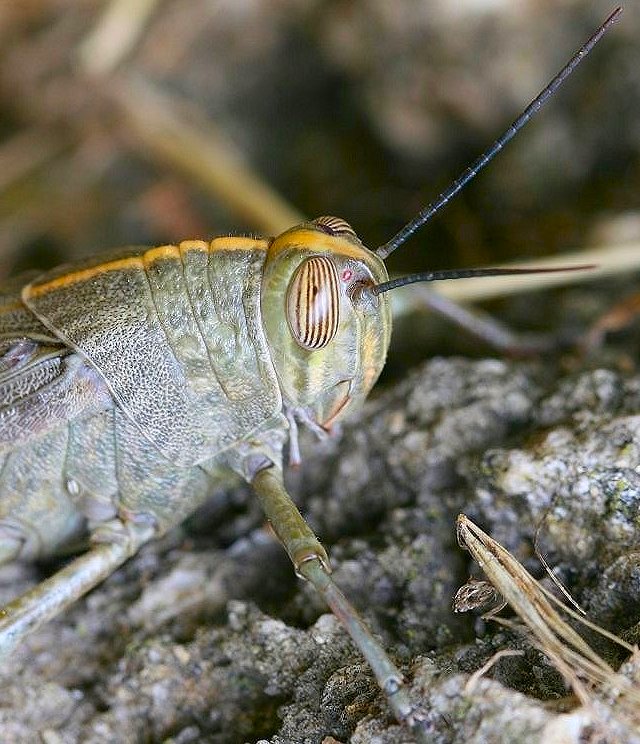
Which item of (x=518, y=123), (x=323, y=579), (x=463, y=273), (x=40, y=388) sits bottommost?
(x=323, y=579)

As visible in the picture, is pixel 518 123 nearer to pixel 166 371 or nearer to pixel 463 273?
pixel 463 273

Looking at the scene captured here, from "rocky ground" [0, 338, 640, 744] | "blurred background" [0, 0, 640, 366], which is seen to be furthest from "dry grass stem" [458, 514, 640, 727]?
Answer: "blurred background" [0, 0, 640, 366]

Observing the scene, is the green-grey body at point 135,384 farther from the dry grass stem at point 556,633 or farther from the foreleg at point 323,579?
the dry grass stem at point 556,633

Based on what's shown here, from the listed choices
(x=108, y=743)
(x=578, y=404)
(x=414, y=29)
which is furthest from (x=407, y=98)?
(x=108, y=743)

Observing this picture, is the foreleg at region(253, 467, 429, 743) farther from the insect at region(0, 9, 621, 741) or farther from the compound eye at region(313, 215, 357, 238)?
the compound eye at region(313, 215, 357, 238)

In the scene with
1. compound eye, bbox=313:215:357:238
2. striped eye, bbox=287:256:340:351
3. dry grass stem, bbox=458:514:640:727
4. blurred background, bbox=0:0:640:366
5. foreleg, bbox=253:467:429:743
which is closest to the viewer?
dry grass stem, bbox=458:514:640:727

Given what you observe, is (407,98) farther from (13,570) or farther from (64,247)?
(13,570)

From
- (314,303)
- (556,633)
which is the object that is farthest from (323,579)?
(314,303)

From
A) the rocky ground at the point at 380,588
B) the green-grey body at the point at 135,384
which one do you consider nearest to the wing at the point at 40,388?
the green-grey body at the point at 135,384
